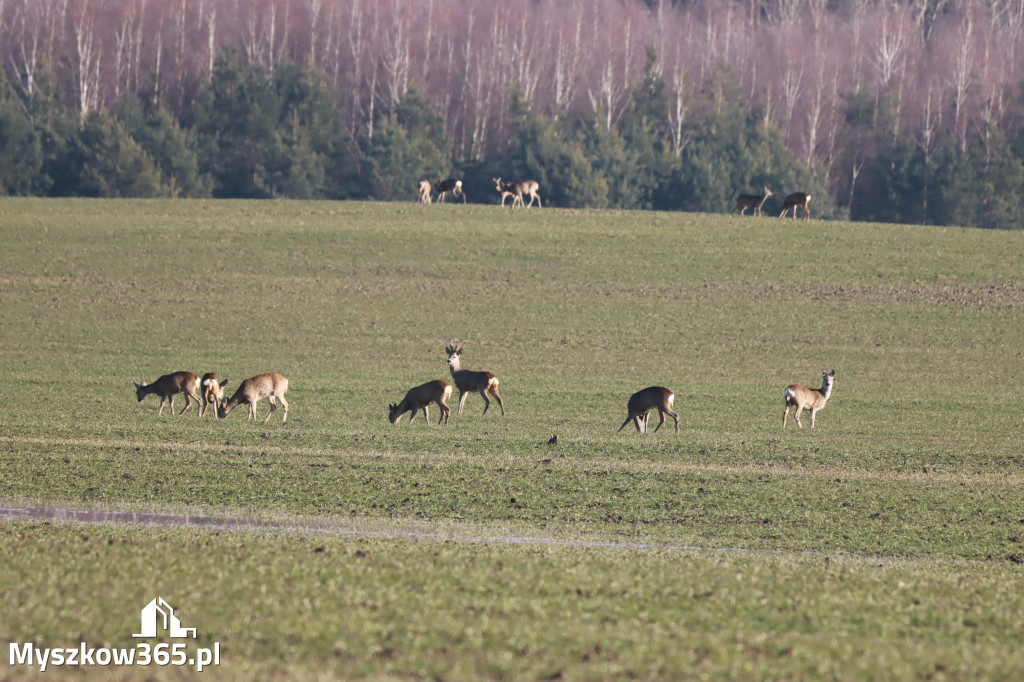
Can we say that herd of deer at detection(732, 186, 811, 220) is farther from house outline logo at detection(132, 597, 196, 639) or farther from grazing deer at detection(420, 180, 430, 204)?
house outline logo at detection(132, 597, 196, 639)

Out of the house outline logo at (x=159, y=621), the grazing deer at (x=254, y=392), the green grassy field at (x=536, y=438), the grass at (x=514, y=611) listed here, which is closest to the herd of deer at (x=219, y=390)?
the grazing deer at (x=254, y=392)

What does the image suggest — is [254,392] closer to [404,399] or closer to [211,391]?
[211,391]

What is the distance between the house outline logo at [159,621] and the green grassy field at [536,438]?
0.15 meters

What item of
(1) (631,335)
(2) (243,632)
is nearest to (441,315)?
(1) (631,335)

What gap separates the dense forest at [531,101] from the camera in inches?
2739

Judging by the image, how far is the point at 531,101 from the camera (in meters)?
76.1

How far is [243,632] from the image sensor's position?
819 centimetres

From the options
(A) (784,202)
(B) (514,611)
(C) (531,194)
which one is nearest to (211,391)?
(B) (514,611)

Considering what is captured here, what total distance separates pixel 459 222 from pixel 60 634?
1685 inches

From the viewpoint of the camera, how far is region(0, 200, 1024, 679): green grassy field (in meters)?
8.55

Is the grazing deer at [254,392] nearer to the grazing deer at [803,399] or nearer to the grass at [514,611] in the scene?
the grazing deer at [803,399]

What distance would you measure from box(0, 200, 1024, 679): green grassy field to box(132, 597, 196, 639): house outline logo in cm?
15

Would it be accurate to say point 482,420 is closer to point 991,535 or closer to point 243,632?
point 991,535

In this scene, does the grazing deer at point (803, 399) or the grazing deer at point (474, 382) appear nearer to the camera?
the grazing deer at point (803, 399)
